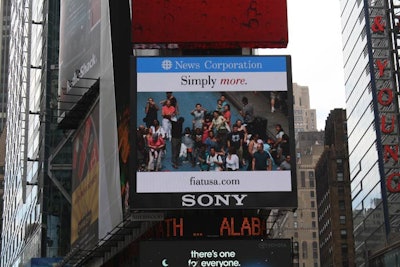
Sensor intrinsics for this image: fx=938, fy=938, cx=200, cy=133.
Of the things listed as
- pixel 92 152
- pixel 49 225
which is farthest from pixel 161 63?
pixel 49 225

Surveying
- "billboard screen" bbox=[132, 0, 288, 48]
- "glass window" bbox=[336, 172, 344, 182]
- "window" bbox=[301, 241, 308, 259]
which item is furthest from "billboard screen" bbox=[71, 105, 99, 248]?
"window" bbox=[301, 241, 308, 259]

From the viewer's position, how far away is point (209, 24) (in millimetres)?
41438

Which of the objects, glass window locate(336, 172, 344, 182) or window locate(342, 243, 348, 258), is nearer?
window locate(342, 243, 348, 258)

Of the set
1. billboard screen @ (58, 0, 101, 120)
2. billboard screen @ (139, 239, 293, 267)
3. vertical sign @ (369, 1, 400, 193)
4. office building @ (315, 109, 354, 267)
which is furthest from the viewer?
office building @ (315, 109, 354, 267)

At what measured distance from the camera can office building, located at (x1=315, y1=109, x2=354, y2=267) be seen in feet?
432

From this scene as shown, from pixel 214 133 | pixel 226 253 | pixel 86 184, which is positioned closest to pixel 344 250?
pixel 86 184

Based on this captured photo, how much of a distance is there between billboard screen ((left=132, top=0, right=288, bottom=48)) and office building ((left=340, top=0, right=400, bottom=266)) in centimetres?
2918

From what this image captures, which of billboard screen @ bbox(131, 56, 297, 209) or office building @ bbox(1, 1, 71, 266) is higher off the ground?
office building @ bbox(1, 1, 71, 266)

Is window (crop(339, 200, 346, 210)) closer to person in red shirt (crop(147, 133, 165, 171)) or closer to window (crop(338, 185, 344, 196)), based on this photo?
window (crop(338, 185, 344, 196))

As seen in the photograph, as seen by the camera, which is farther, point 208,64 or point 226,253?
point 208,64

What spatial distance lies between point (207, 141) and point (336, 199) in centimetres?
10048

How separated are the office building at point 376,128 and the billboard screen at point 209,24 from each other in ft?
95.7

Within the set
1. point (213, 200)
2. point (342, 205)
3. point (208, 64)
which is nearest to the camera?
point (213, 200)

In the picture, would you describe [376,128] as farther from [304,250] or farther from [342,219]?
[304,250]
